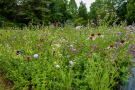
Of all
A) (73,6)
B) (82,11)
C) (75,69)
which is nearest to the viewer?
(75,69)

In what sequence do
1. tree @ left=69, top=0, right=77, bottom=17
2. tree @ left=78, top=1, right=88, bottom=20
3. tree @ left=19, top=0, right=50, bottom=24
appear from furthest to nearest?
tree @ left=78, top=1, right=88, bottom=20 → tree @ left=69, top=0, right=77, bottom=17 → tree @ left=19, top=0, right=50, bottom=24

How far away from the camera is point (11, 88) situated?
218 cm

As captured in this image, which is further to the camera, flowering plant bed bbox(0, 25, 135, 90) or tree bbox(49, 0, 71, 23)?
tree bbox(49, 0, 71, 23)

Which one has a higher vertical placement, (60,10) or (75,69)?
(60,10)

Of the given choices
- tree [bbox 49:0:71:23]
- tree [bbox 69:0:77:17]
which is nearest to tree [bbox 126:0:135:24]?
tree [bbox 49:0:71:23]

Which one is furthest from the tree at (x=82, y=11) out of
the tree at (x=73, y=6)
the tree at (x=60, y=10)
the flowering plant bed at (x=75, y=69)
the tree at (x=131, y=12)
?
the flowering plant bed at (x=75, y=69)

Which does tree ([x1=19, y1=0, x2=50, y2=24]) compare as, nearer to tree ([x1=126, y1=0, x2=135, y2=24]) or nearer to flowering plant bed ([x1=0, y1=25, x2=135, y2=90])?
tree ([x1=126, y1=0, x2=135, y2=24])

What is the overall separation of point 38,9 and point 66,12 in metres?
6.86

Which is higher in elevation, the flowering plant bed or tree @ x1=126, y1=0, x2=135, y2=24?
tree @ x1=126, y1=0, x2=135, y2=24

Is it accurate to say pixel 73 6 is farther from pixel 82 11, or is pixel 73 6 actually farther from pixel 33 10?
pixel 33 10

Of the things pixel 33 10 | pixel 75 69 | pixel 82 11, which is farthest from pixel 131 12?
pixel 75 69

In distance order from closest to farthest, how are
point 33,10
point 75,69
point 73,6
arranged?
point 75,69
point 33,10
point 73,6

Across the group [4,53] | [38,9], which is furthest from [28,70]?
[38,9]

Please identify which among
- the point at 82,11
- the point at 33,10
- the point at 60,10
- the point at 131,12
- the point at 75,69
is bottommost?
the point at 75,69
